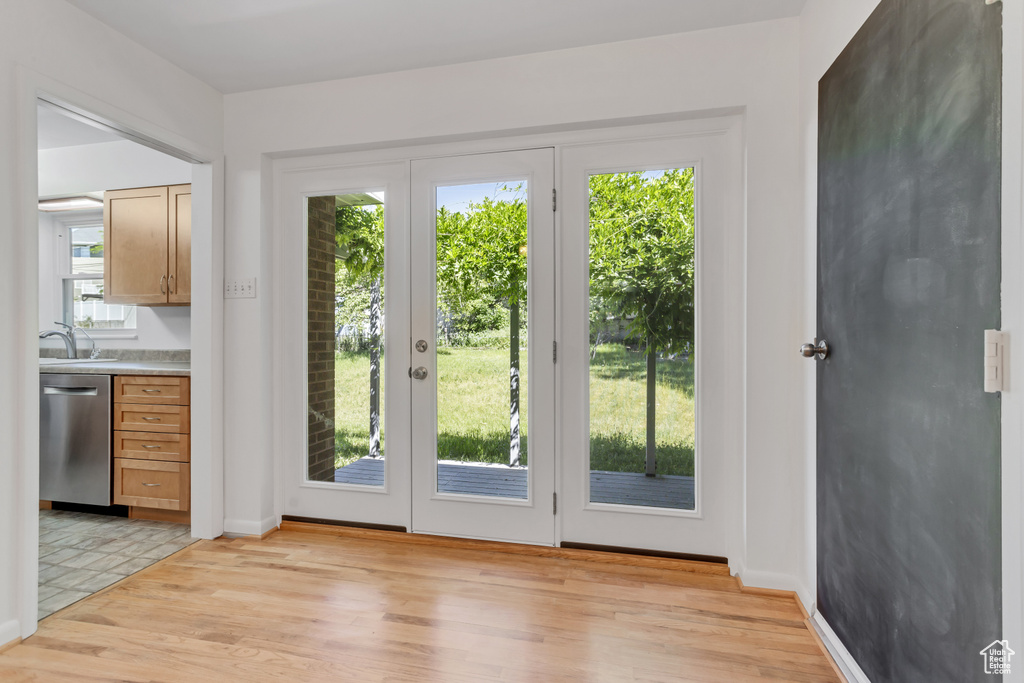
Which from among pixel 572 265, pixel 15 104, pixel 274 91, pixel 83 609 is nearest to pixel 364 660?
pixel 83 609

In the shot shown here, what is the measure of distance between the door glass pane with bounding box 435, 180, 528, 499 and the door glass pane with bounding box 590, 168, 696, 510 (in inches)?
14.9

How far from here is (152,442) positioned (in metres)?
3.02

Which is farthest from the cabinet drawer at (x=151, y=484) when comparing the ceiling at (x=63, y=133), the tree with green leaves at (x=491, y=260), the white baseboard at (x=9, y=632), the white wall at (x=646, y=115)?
the ceiling at (x=63, y=133)

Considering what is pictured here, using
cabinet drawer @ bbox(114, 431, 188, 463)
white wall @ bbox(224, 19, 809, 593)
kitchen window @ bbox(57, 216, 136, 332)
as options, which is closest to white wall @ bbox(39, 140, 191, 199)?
kitchen window @ bbox(57, 216, 136, 332)

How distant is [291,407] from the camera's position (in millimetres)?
3004

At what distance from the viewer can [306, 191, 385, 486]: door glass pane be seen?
9.50 ft

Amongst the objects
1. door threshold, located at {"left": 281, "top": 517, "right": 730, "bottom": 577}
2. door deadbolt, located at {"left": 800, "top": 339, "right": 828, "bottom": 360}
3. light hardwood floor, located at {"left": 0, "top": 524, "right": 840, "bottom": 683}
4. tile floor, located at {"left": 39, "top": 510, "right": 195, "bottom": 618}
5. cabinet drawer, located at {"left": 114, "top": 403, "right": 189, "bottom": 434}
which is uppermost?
door deadbolt, located at {"left": 800, "top": 339, "right": 828, "bottom": 360}

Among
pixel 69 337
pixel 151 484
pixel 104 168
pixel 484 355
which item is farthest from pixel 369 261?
pixel 69 337

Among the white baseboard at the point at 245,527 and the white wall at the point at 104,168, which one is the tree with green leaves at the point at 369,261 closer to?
the white baseboard at the point at 245,527

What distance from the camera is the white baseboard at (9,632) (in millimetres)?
1852

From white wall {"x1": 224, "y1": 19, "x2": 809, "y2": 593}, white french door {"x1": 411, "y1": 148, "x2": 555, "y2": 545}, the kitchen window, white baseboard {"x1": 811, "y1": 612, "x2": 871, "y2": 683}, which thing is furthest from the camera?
the kitchen window

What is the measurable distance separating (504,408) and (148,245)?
8.19 feet

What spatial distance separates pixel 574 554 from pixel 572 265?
1.37 meters

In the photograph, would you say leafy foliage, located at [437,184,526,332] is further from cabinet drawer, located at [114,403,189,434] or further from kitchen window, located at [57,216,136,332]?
kitchen window, located at [57,216,136,332]
